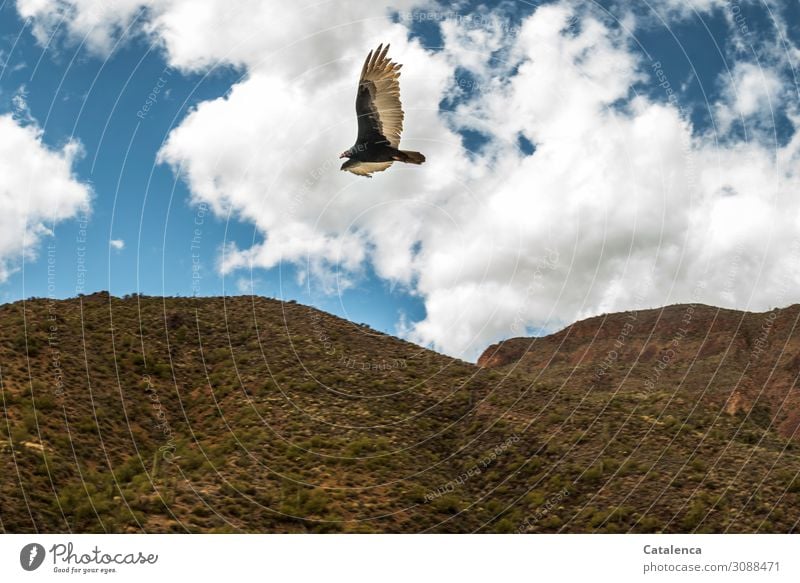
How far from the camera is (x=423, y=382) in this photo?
48.0 metres

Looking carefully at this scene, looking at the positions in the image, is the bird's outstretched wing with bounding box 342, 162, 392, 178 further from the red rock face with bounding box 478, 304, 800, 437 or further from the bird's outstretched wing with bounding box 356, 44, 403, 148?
the red rock face with bounding box 478, 304, 800, 437

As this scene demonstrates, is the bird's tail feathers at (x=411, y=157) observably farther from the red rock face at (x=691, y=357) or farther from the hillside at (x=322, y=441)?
the red rock face at (x=691, y=357)

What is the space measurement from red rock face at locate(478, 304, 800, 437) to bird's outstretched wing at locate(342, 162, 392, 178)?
6568cm

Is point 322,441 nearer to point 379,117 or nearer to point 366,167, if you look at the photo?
point 366,167

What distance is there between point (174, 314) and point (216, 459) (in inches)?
1003

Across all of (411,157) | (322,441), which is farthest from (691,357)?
(411,157)

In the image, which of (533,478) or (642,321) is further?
(642,321)

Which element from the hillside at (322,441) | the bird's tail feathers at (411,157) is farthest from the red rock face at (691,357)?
the bird's tail feathers at (411,157)

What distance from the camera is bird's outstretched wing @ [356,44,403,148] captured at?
20.9m

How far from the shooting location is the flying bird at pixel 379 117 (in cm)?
2089

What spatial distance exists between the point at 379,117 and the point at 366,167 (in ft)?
5.73

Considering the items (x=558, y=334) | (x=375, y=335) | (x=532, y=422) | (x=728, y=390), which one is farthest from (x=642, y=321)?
(x=532, y=422)

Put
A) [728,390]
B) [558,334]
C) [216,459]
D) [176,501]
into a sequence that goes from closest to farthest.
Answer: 1. [176,501]
2. [216,459]
3. [728,390]
4. [558,334]

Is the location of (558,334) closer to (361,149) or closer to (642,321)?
(642,321)
